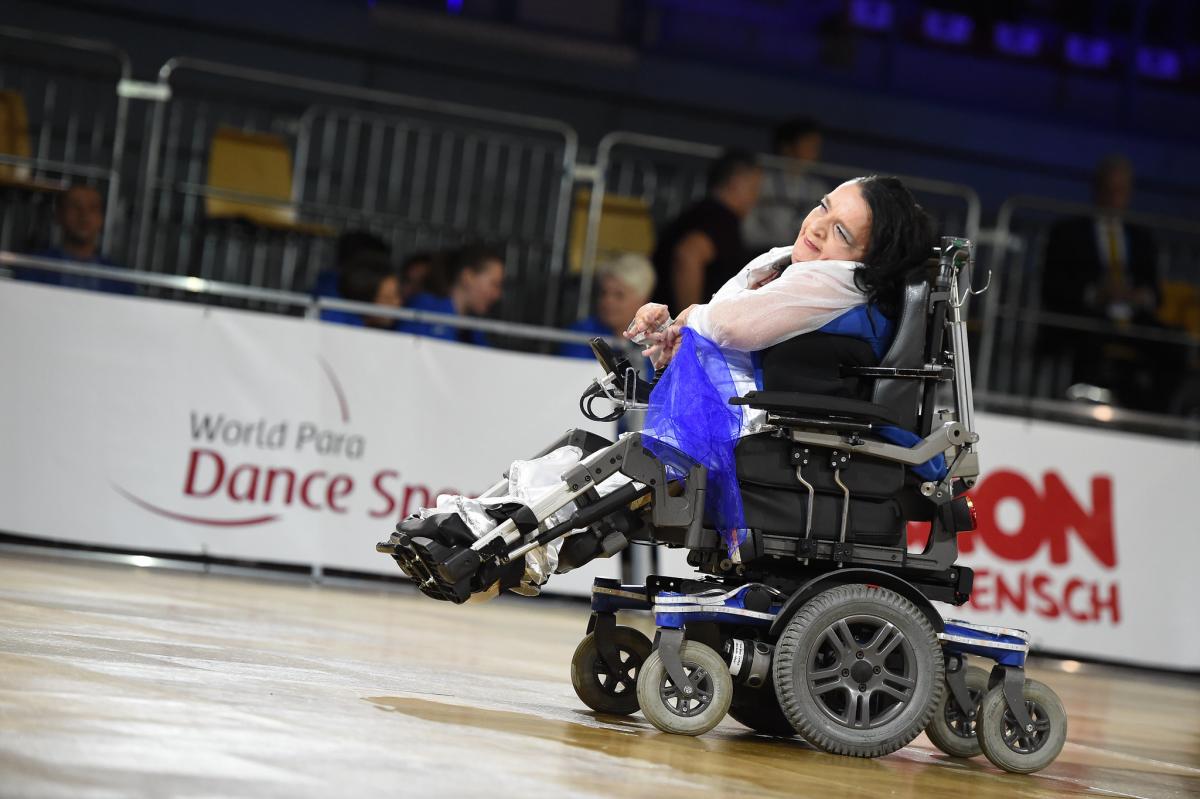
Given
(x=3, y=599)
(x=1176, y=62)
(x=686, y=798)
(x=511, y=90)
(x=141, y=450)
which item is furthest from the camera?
(x=1176, y=62)

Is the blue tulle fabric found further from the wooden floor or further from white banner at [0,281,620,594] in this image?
white banner at [0,281,620,594]

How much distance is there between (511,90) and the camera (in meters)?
13.4

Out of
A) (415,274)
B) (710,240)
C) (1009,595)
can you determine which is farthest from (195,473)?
(1009,595)

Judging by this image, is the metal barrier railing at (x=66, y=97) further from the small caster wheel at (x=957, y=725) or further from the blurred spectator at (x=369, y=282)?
the small caster wheel at (x=957, y=725)

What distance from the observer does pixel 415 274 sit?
32.0 ft

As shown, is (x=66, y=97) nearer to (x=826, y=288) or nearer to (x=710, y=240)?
(x=710, y=240)

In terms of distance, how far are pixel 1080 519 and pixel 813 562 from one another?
16.2 feet

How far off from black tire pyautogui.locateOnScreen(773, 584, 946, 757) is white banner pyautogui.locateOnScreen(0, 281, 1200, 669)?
433cm

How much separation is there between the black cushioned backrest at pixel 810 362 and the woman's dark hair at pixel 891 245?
6.8 inches

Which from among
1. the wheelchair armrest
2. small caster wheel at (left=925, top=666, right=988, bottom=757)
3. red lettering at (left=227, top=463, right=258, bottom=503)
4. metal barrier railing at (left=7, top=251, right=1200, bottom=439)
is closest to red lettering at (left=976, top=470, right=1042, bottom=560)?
metal barrier railing at (left=7, top=251, right=1200, bottom=439)

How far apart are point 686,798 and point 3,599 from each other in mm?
3085

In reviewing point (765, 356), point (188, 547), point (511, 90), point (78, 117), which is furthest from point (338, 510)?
point (511, 90)

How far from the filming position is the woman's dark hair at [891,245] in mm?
4316

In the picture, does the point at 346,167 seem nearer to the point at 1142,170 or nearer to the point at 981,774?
the point at 1142,170
